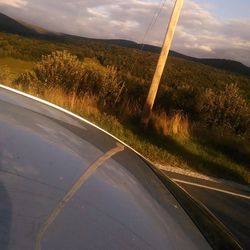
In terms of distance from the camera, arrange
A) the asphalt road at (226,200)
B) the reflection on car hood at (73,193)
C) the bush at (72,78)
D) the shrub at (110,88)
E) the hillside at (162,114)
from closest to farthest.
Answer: the reflection on car hood at (73,193)
the asphalt road at (226,200)
the hillside at (162,114)
the shrub at (110,88)
the bush at (72,78)

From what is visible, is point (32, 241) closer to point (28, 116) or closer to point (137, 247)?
point (137, 247)

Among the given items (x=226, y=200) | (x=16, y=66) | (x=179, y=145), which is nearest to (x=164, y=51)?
(x=179, y=145)

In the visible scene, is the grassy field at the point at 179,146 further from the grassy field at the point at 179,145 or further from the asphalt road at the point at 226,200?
the asphalt road at the point at 226,200

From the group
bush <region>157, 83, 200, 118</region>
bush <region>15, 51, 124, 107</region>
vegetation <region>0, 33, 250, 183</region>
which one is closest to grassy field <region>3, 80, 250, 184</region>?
vegetation <region>0, 33, 250, 183</region>

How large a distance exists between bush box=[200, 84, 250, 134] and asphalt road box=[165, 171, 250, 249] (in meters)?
8.66

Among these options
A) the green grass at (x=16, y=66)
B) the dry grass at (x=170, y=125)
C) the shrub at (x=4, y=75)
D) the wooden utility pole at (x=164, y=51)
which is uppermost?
the wooden utility pole at (x=164, y=51)

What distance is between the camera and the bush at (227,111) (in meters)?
18.5

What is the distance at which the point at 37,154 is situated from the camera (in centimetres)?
171

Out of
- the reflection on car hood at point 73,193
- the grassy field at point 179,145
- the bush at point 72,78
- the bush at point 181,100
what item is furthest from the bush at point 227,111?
the reflection on car hood at point 73,193

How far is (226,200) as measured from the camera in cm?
847

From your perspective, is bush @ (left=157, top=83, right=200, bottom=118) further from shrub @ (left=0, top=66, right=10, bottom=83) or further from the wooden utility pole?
shrub @ (left=0, top=66, right=10, bottom=83)

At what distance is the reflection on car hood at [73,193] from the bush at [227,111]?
1646cm

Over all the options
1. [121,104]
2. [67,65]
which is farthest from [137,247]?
[67,65]

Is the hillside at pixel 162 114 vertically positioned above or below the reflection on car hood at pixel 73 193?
below
